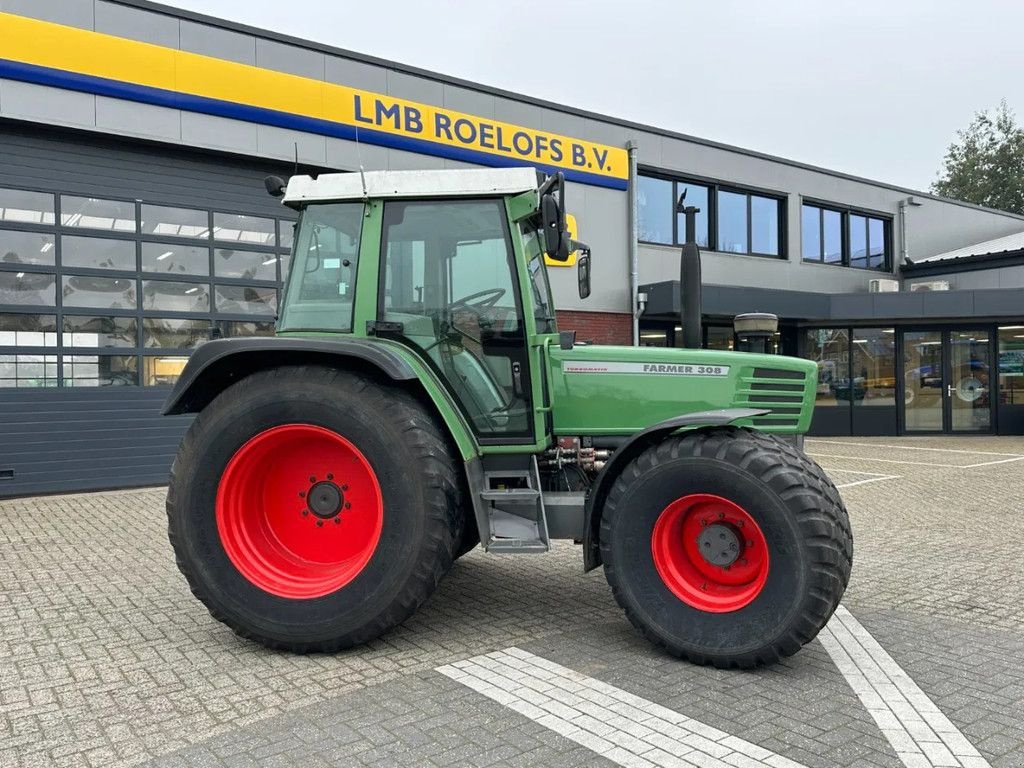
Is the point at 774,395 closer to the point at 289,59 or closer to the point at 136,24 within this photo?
the point at 289,59

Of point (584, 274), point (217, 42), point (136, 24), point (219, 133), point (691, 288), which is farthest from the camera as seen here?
point (219, 133)

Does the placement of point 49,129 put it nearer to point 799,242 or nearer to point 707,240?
point 707,240

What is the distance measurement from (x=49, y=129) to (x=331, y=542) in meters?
7.53

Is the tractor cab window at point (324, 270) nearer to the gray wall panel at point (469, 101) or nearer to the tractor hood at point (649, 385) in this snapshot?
the tractor hood at point (649, 385)

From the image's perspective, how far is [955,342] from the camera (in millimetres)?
16984

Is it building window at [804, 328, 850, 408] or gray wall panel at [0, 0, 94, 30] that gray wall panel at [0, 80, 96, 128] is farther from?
building window at [804, 328, 850, 408]

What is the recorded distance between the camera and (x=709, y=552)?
3.69 m

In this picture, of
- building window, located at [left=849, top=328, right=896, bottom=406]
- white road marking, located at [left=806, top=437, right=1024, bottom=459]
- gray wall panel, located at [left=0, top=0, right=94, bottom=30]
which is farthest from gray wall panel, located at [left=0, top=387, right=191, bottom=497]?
building window, located at [left=849, top=328, right=896, bottom=406]

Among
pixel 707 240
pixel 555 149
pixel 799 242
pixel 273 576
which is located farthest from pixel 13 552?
pixel 799 242

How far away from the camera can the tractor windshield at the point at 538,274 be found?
14.0 feet

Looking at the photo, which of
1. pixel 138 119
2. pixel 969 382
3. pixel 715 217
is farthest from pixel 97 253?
pixel 969 382

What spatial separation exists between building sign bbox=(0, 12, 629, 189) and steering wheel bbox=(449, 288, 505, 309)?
17.3 ft

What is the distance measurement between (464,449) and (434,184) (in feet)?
4.68

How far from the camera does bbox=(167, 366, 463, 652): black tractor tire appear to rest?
12.3 ft
